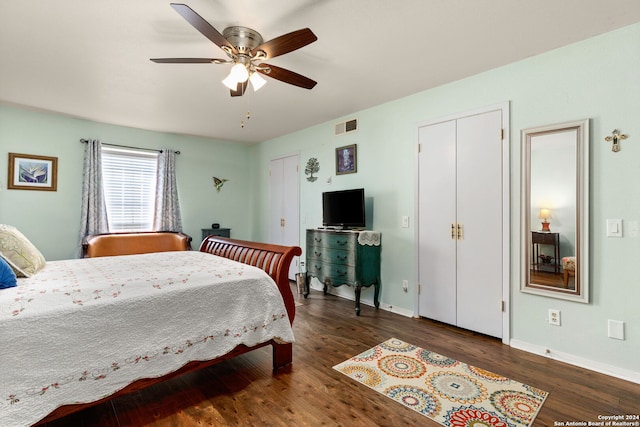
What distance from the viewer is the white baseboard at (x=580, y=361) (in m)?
2.20

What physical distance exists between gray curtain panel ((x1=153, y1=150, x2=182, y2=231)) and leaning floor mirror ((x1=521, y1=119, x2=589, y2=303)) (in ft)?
16.3

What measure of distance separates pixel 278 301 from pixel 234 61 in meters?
1.82

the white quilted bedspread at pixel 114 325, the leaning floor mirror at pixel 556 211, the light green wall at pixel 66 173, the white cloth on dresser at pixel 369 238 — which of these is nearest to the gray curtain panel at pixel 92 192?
the light green wall at pixel 66 173

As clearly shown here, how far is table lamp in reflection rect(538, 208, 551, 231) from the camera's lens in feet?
8.44

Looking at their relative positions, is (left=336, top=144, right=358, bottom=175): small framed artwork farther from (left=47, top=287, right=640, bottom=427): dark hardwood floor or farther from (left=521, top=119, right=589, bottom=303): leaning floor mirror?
(left=47, top=287, right=640, bottom=427): dark hardwood floor

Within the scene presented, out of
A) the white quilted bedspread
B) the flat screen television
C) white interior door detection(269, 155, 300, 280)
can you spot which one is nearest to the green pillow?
the white quilted bedspread

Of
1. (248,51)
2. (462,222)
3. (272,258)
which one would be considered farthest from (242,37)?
(462,222)

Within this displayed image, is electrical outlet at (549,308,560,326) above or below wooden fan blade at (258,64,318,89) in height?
below

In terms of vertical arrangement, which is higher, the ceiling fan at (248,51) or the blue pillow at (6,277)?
the ceiling fan at (248,51)

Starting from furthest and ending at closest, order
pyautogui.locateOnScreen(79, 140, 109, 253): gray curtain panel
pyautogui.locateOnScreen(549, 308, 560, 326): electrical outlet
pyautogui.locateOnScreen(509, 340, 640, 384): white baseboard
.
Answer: pyautogui.locateOnScreen(79, 140, 109, 253): gray curtain panel < pyautogui.locateOnScreen(549, 308, 560, 326): electrical outlet < pyautogui.locateOnScreen(509, 340, 640, 384): white baseboard

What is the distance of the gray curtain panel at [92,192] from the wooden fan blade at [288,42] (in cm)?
369

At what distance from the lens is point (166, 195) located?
203 inches

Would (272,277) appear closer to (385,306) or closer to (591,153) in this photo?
(385,306)

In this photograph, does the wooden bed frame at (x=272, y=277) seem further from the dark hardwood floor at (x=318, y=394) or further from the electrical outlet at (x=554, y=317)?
the electrical outlet at (x=554, y=317)
